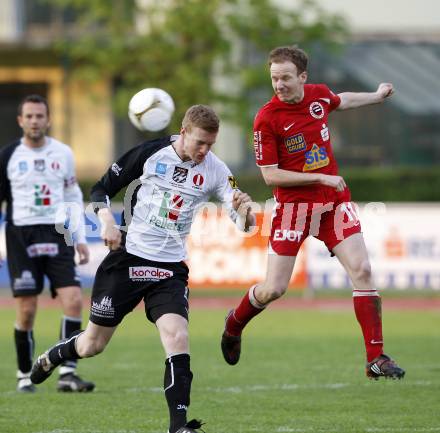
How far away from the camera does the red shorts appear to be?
8.43 metres

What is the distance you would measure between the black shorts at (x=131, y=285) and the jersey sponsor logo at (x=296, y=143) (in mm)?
1423

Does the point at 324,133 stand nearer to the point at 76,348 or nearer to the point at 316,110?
the point at 316,110

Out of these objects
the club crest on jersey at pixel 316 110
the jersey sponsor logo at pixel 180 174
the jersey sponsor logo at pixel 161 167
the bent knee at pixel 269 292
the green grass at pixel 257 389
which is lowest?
the green grass at pixel 257 389

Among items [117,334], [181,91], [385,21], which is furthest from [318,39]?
[117,334]

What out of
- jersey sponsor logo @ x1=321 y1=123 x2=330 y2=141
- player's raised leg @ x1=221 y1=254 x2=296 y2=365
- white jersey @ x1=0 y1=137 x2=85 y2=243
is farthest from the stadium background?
jersey sponsor logo @ x1=321 y1=123 x2=330 y2=141

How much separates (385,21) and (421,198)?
6.47 meters

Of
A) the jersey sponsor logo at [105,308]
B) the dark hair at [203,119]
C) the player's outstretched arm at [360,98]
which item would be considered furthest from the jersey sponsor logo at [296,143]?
the jersey sponsor logo at [105,308]

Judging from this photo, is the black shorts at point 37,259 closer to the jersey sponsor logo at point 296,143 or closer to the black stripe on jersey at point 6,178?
the black stripe on jersey at point 6,178

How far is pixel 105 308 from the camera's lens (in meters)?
7.57

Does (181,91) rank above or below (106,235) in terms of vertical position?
above

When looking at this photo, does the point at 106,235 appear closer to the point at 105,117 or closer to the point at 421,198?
the point at 421,198

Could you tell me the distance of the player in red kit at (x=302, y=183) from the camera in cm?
827

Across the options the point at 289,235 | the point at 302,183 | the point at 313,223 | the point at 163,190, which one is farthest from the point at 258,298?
the point at 163,190

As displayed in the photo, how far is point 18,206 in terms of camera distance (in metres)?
9.86
